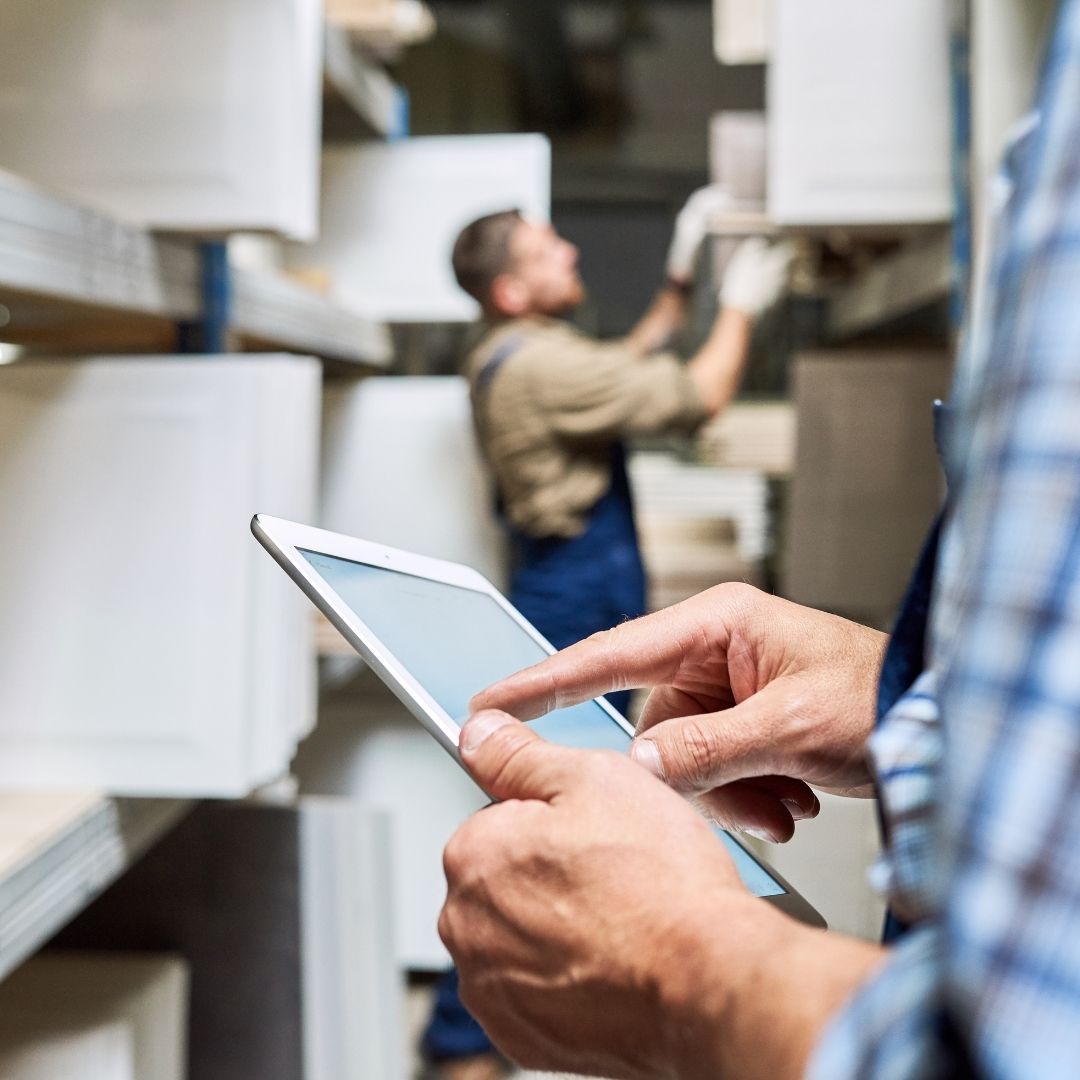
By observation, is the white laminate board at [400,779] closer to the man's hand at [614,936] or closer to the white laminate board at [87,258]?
the white laminate board at [87,258]

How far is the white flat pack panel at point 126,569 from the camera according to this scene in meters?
1.08

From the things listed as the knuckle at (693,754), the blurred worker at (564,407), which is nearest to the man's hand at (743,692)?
the knuckle at (693,754)

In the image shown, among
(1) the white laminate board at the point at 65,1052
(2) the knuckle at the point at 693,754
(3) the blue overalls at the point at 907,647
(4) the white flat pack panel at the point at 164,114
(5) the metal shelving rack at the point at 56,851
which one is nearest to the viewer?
(3) the blue overalls at the point at 907,647

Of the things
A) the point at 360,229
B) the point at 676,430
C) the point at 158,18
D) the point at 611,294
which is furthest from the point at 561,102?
the point at 158,18

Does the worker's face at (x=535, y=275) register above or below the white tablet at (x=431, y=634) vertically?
above

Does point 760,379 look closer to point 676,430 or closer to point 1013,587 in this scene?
point 676,430

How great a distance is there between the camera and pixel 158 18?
1.13 m

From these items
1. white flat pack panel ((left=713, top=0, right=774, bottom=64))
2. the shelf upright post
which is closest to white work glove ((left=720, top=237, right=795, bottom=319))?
white flat pack panel ((left=713, top=0, right=774, bottom=64))

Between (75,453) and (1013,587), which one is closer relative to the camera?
(1013,587)

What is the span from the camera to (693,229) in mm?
2203

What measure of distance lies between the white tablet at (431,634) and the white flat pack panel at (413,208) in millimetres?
1629

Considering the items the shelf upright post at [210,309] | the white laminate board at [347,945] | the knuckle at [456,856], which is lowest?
the white laminate board at [347,945]

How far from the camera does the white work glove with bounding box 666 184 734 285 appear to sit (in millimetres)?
1964

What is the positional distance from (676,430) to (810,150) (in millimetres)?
503
